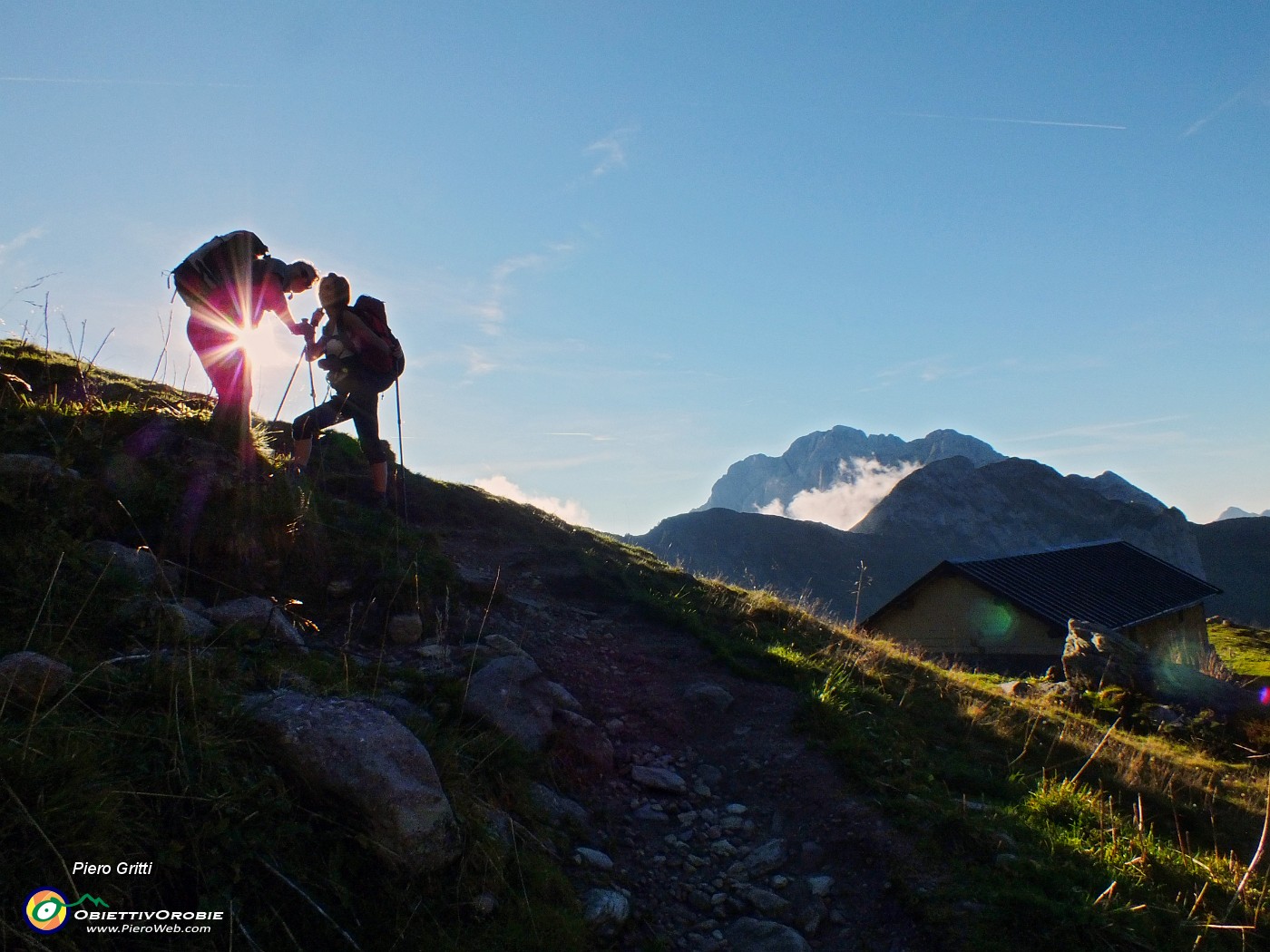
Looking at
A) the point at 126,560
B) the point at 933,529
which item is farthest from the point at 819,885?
the point at 933,529

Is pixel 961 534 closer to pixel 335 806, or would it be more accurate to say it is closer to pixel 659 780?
pixel 659 780

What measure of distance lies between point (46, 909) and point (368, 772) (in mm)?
1181

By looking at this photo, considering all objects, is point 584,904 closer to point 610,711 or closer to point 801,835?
point 801,835

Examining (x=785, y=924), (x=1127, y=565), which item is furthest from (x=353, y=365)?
(x=1127, y=565)

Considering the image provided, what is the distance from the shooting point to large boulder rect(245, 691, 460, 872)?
10.2 feet

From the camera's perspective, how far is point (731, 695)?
7.03 metres

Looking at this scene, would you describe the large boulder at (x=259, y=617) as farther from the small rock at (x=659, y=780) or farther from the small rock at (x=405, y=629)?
the small rock at (x=659, y=780)

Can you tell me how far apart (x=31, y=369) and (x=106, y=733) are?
5.58 meters

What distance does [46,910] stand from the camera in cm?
216

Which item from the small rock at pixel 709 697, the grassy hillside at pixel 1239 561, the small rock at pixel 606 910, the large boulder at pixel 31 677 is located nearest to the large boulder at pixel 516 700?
the small rock at pixel 606 910

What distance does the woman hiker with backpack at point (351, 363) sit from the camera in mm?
7609

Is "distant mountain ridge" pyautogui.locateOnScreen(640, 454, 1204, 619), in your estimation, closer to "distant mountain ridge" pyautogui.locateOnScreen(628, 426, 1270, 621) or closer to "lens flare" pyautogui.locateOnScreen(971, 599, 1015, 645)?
"distant mountain ridge" pyautogui.locateOnScreen(628, 426, 1270, 621)

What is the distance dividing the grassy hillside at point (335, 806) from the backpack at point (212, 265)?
3.62 ft

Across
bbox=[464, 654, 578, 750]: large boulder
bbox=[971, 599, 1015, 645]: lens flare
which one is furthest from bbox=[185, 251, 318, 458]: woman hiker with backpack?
bbox=[971, 599, 1015, 645]: lens flare
